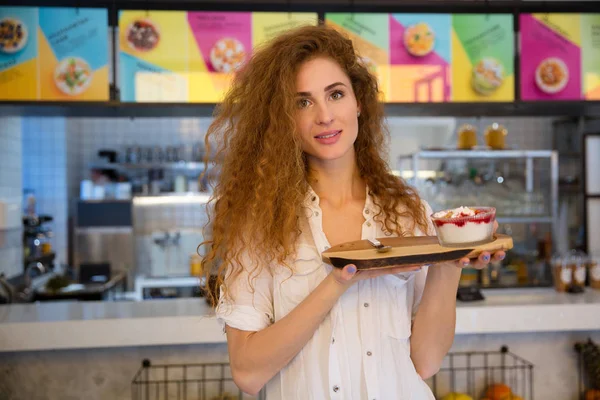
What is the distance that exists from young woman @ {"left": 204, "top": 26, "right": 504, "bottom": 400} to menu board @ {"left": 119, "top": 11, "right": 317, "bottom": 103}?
1.56 metres

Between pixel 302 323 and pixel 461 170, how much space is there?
4101mm

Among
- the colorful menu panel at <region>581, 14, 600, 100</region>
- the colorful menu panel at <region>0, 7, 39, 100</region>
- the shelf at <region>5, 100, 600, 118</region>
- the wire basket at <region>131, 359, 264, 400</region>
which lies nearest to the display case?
the shelf at <region>5, 100, 600, 118</region>

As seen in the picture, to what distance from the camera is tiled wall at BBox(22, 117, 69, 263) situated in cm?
674

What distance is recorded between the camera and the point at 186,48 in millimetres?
3020

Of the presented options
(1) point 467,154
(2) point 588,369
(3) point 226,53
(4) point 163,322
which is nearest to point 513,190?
(1) point 467,154

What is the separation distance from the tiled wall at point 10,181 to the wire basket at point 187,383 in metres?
2.36

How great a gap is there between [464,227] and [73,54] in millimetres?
2434

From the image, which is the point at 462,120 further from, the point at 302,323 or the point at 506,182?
the point at 302,323

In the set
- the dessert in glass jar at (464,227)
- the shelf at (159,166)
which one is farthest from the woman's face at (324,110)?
the shelf at (159,166)

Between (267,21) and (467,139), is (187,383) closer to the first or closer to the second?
(267,21)

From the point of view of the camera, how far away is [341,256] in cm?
119

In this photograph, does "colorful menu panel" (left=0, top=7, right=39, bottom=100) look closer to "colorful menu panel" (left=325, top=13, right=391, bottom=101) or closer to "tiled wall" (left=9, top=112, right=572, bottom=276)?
"colorful menu panel" (left=325, top=13, right=391, bottom=101)

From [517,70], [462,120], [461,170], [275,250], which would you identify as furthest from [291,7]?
[462,120]

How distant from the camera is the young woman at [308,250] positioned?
1354 millimetres
